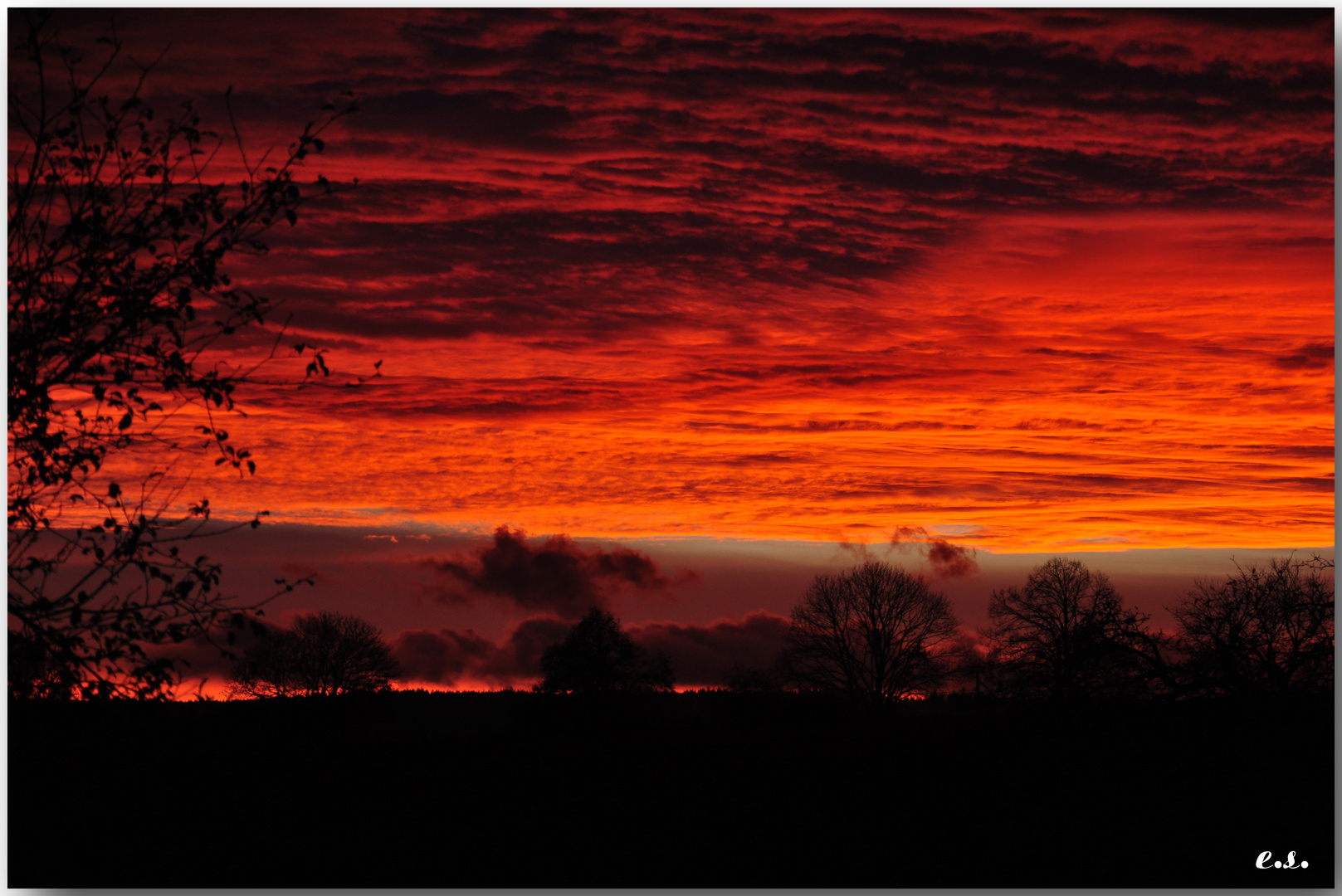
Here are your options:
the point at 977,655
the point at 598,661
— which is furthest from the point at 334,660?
the point at 977,655

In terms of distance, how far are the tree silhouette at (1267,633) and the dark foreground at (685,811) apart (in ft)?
6.91

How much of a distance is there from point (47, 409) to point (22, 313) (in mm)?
656

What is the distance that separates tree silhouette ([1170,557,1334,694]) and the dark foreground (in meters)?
2.10

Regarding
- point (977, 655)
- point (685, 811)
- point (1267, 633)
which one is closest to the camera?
point (685, 811)

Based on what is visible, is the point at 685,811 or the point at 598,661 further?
the point at 598,661

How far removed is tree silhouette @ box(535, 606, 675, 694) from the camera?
39.5m

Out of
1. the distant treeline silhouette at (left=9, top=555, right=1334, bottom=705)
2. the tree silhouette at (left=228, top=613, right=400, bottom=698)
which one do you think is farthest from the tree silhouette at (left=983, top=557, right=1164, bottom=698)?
the tree silhouette at (left=228, top=613, right=400, bottom=698)

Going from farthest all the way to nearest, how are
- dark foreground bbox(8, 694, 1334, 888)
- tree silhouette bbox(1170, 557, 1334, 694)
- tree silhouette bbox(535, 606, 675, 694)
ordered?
tree silhouette bbox(535, 606, 675, 694)
tree silhouette bbox(1170, 557, 1334, 694)
dark foreground bbox(8, 694, 1334, 888)

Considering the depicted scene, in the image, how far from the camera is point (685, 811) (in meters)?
9.95

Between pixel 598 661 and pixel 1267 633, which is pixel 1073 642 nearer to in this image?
pixel 1267 633

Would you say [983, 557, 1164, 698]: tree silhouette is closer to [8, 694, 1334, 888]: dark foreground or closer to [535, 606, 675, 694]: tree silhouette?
[8, 694, 1334, 888]: dark foreground

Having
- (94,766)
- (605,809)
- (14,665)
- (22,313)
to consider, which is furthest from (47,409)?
(605,809)

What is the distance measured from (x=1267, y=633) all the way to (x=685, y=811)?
11440 millimetres

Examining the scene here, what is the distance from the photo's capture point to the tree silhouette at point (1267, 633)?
13.4 meters
